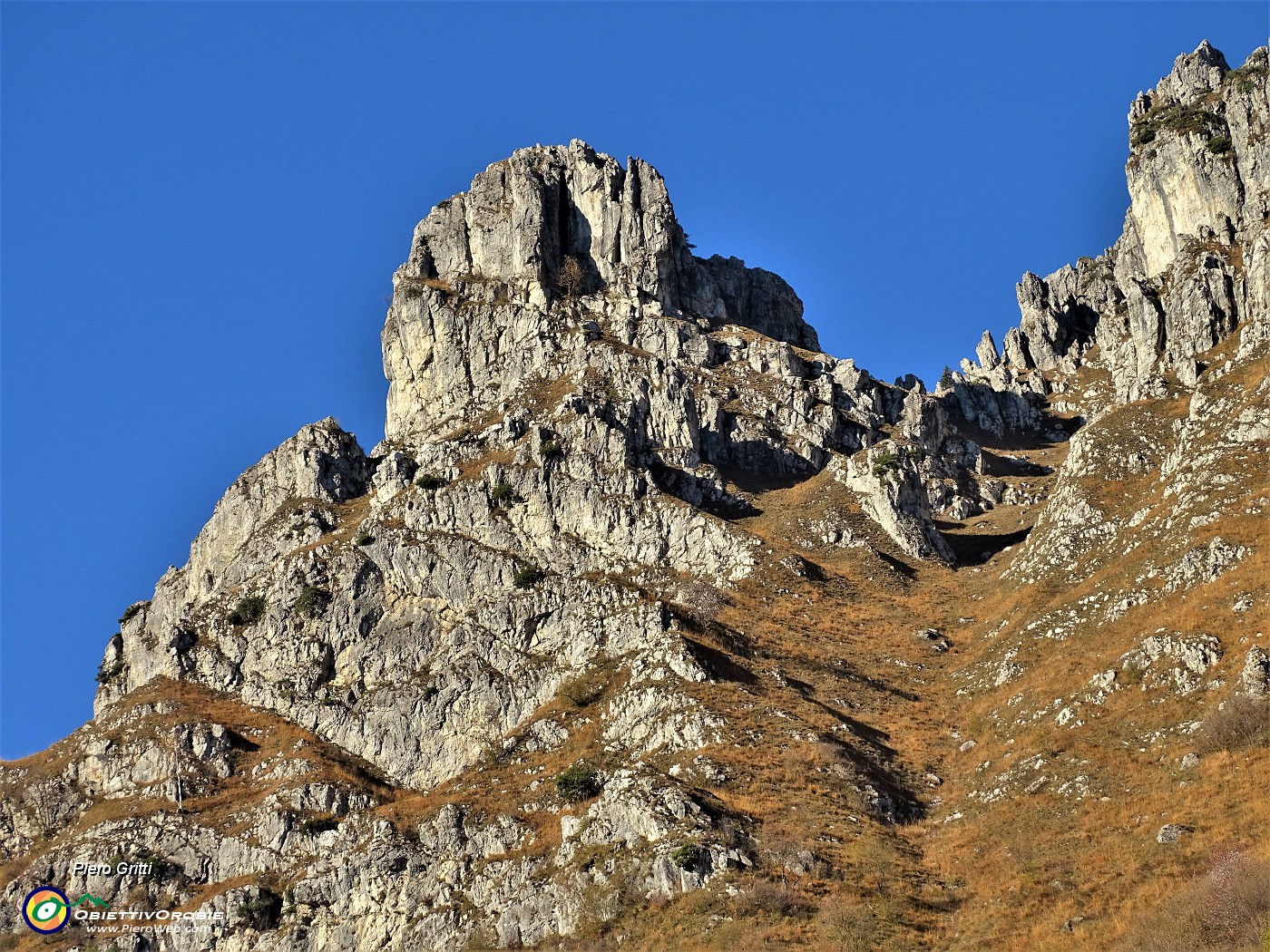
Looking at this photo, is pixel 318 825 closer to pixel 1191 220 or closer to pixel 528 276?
pixel 528 276

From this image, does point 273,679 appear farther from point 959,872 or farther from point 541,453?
point 959,872

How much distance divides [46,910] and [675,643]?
53150mm

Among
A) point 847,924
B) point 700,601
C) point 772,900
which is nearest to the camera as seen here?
point 847,924

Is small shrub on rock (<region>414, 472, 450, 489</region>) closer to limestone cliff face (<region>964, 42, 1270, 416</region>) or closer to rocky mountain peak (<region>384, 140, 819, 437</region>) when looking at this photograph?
rocky mountain peak (<region>384, 140, 819, 437</region>)

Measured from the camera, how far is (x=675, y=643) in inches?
4035

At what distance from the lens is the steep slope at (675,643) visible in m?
78.6

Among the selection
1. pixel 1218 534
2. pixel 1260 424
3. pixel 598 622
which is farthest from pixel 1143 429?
pixel 598 622

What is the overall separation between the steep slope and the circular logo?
0.98m

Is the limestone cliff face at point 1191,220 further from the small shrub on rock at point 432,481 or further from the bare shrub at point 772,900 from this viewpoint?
the bare shrub at point 772,900

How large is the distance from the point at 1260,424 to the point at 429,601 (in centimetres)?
7063

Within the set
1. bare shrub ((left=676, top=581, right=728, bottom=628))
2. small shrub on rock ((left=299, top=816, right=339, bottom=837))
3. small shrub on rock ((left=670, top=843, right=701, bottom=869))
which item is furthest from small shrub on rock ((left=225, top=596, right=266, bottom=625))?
small shrub on rock ((left=670, top=843, right=701, bottom=869))

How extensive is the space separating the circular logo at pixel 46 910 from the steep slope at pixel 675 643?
98 cm

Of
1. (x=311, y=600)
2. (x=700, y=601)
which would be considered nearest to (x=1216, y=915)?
(x=700, y=601)

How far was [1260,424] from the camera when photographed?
102875 mm
